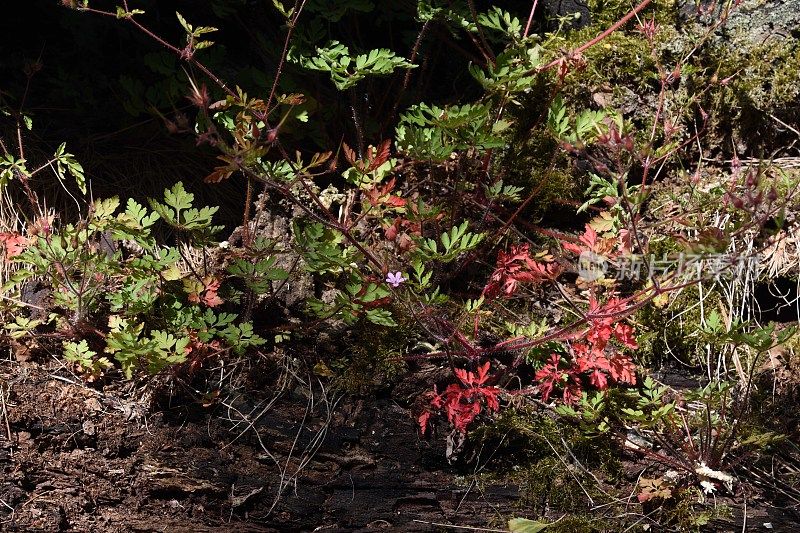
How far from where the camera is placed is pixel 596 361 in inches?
113

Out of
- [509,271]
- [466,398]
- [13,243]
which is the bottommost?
[466,398]

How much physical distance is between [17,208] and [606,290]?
2.62 meters

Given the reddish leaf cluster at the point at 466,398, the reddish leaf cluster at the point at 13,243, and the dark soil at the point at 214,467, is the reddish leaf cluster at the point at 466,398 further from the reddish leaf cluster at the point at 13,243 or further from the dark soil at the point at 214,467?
the reddish leaf cluster at the point at 13,243

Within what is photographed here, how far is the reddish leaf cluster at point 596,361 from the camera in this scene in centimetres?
286

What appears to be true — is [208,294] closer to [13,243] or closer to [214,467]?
[214,467]

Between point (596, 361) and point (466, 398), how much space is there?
0.51 m

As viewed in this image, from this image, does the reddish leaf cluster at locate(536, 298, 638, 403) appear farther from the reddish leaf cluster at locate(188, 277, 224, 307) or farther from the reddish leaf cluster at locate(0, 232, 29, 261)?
the reddish leaf cluster at locate(0, 232, 29, 261)

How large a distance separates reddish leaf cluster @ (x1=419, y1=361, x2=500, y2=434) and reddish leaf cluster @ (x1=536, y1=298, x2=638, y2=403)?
24 centimetres

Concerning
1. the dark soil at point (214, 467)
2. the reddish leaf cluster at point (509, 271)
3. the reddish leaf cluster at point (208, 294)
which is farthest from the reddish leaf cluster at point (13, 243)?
the reddish leaf cluster at point (509, 271)

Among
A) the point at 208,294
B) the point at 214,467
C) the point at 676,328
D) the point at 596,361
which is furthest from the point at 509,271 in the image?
the point at 214,467

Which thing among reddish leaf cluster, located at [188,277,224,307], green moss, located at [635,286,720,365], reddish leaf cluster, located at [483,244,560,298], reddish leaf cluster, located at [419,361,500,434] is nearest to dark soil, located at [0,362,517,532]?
reddish leaf cluster, located at [419,361,500,434]

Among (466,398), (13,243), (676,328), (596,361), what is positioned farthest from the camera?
(676,328)

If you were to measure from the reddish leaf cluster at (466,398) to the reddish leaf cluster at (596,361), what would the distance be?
9.3 inches

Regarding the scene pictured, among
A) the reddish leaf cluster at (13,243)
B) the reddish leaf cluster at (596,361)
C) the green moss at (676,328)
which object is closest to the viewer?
the reddish leaf cluster at (596,361)
